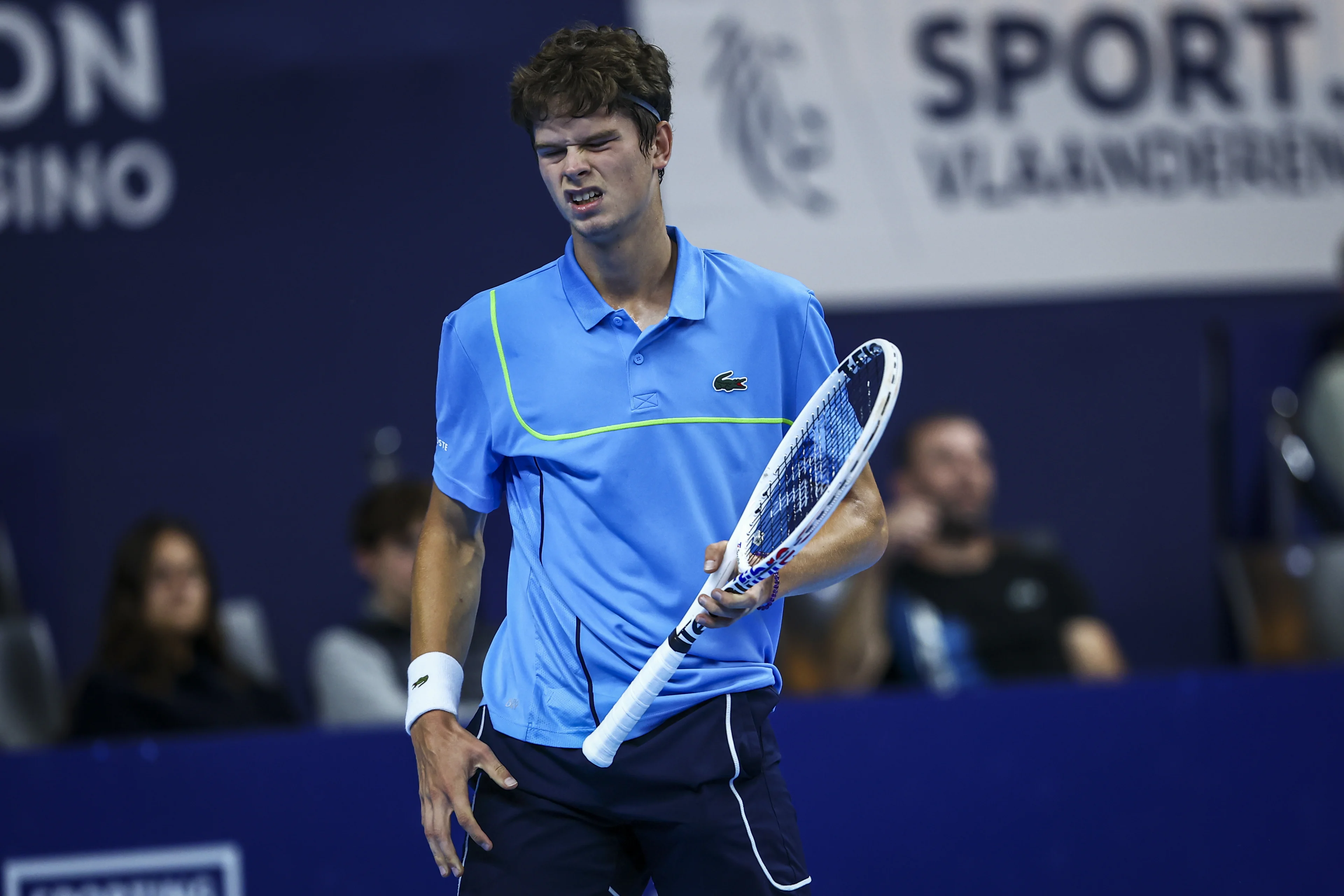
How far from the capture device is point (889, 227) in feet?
19.5

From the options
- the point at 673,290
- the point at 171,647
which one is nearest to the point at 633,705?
the point at 673,290

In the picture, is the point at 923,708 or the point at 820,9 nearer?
the point at 923,708

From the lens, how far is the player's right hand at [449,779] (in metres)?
2.21

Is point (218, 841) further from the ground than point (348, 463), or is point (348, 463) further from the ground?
point (348, 463)

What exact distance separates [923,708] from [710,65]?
2.67m

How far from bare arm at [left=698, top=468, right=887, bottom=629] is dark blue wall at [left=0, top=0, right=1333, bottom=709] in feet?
11.8

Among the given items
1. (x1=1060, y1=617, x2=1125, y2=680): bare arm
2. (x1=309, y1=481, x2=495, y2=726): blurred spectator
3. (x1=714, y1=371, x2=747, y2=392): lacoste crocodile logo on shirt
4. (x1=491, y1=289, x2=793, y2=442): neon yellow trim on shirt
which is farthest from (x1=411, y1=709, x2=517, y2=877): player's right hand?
(x1=1060, y1=617, x2=1125, y2=680): bare arm

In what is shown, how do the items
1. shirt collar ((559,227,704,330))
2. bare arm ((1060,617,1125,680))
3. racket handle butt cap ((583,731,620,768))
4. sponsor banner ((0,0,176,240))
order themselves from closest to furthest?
1. racket handle butt cap ((583,731,620,768))
2. shirt collar ((559,227,704,330))
3. bare arm ((1060,617,1125,680))
4. sponsor banner ((0,0,176,240))

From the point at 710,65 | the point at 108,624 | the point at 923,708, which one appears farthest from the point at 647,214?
the point at 710,65

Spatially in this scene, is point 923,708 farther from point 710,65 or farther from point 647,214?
point 710,65

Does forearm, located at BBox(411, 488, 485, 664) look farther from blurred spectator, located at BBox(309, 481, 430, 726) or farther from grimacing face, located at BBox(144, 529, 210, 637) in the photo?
grimacing face, located at BBox(144, 529, 210, 637)

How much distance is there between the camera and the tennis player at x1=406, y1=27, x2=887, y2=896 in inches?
86.7

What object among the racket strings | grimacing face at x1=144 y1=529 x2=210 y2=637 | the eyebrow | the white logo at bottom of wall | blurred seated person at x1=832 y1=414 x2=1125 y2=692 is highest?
the eyebrow

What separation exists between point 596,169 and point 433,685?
0.74m
